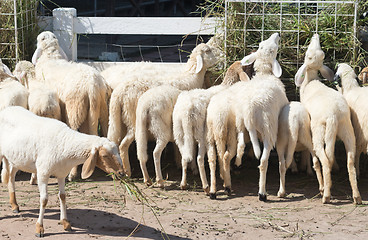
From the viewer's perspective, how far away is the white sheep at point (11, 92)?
26.5 ft

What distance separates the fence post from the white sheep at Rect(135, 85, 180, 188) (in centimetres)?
231

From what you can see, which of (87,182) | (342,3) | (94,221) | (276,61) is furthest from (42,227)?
(342,3)

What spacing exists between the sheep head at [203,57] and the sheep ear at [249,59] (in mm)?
600

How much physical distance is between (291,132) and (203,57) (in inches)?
79.4

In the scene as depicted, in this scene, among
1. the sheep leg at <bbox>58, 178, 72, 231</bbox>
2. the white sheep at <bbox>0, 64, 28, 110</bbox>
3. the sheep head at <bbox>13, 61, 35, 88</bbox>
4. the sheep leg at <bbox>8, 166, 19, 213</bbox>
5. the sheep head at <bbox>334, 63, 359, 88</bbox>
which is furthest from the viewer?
the sheep head at <bbox>13, 61, 35, 88</bbox>

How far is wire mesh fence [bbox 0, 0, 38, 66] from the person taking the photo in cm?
951

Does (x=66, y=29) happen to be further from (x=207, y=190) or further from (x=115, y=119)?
(x=207, y=190)

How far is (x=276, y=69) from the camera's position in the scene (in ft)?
28.0

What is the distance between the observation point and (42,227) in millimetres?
6309

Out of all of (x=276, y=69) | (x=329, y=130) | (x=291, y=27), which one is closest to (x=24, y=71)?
(x=276, y=69)

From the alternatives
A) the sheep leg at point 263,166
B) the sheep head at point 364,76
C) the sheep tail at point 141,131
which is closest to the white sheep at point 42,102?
the sheep tail at point 141,131

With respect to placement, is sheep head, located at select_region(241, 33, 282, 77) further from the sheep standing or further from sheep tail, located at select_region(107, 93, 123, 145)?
sheep tail, located at select_region(107, 93, 123, 145)

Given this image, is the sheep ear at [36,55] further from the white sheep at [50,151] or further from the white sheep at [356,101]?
the white sheep at [356,101]

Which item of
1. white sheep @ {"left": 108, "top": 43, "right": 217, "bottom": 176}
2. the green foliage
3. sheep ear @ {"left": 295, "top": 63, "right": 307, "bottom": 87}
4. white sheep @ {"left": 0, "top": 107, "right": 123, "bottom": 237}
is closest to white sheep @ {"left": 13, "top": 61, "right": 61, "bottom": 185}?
white sheep @ {"left": 108, "top": 43, "right": 217, "bottom": 176}
